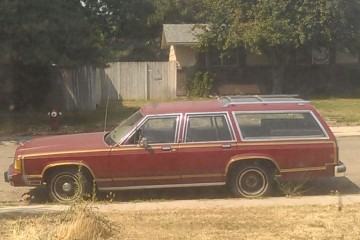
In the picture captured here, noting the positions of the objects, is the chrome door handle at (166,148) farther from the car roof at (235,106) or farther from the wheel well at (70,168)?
the wheel well at (70,168)

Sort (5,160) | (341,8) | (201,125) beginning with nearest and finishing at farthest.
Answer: (201,125), (5,160), (341,8)

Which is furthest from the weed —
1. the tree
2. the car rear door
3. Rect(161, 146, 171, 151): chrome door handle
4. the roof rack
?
the tree

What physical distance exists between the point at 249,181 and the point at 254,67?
75.3ft

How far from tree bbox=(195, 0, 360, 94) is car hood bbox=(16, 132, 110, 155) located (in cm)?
1810

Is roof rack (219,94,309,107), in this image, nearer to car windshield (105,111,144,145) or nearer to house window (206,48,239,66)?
car windshield (105,111,144,145)

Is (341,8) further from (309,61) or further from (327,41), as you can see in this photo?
(309,61)

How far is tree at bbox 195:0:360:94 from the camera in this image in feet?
86.0

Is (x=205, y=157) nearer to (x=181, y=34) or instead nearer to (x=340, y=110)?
(x=340, y=110)

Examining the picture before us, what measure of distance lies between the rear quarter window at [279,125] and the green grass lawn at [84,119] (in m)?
10.4

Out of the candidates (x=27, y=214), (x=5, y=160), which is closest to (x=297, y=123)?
(x=27, y=214)

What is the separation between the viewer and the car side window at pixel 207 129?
867cm

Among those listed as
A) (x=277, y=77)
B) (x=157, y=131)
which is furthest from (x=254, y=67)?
(x=157, y=131)

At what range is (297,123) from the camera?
884cm

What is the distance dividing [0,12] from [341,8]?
16.3 meters
